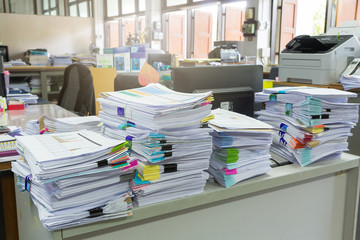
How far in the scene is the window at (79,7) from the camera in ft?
38.5

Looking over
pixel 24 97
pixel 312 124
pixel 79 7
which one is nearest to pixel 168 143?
pixel 312 124

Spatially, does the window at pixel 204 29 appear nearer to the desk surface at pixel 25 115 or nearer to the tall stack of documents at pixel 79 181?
the desk surface at pixel 25 115

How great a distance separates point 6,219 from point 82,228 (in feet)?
3.64

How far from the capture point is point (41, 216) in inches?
30.6

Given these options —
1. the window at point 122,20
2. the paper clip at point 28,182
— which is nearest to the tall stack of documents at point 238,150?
the paper clip at point 28,182

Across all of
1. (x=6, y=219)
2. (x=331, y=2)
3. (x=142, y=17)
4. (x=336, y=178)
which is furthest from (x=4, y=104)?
(x=142, y=17)

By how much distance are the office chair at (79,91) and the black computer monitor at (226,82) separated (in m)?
2.03

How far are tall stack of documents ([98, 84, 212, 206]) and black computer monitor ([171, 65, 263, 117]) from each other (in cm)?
35

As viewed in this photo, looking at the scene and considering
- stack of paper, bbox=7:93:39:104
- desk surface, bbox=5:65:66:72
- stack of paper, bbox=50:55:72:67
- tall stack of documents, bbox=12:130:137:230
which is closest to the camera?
tall stack of documents, bbox=12:130:137:230

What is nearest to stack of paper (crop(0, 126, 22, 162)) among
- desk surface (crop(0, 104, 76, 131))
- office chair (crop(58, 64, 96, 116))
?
desk surface (crop(0, 104, 76, 131))

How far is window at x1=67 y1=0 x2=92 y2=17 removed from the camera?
38.5ft

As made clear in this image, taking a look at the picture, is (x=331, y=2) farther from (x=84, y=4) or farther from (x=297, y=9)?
(x=84, y=4)

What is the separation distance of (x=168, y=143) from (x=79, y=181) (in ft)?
0.78

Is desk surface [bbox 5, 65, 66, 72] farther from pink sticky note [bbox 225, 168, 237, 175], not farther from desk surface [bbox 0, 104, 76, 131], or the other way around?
pink sticky note [bbox 225, 168, 237, 175]
